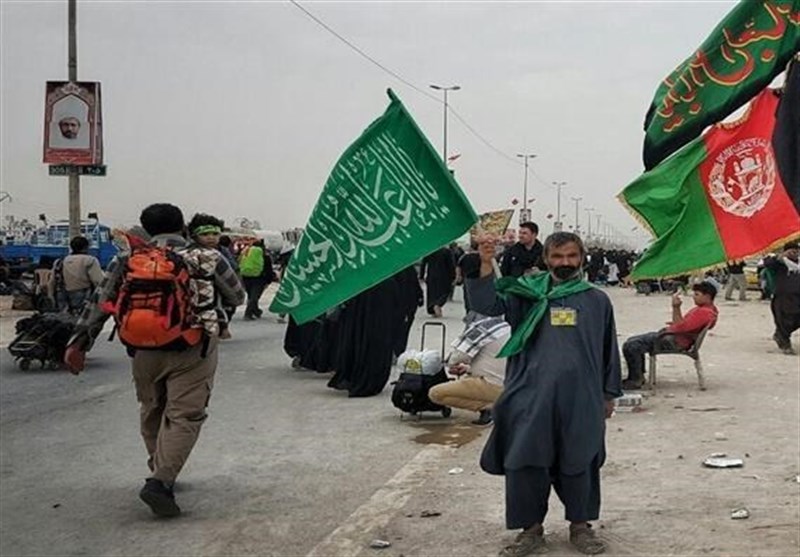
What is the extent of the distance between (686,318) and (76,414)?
20.3ft

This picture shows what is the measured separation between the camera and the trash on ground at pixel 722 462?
22.5ft

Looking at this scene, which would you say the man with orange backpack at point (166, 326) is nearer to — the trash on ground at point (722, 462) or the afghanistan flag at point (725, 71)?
the afghanistan flag at point (725, 71)

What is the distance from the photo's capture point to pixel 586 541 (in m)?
5.00

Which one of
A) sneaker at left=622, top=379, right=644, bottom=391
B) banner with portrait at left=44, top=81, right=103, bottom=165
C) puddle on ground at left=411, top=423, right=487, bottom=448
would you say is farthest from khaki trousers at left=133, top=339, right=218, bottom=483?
banner with portrait at left=44, top=81, right=103, bottom=165

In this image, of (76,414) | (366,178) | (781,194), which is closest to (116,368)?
(76,414)

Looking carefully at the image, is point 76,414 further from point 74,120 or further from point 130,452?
point 74,120

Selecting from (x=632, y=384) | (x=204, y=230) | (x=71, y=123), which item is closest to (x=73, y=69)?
(x=71, y=123)

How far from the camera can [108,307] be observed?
5922 mm

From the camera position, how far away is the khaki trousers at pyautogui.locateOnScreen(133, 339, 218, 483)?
5836 millimetres

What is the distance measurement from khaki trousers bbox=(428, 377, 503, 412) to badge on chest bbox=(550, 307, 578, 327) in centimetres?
367

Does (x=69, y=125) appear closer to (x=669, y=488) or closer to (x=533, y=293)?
(x=669, y=488)

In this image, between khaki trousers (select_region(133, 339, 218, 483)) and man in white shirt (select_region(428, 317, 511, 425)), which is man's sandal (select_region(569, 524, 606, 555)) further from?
man in white shirt (select_region(428, 317, 511, 425))

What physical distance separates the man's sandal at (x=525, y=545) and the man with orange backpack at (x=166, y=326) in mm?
1964

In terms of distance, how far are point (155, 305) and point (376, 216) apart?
128cm
